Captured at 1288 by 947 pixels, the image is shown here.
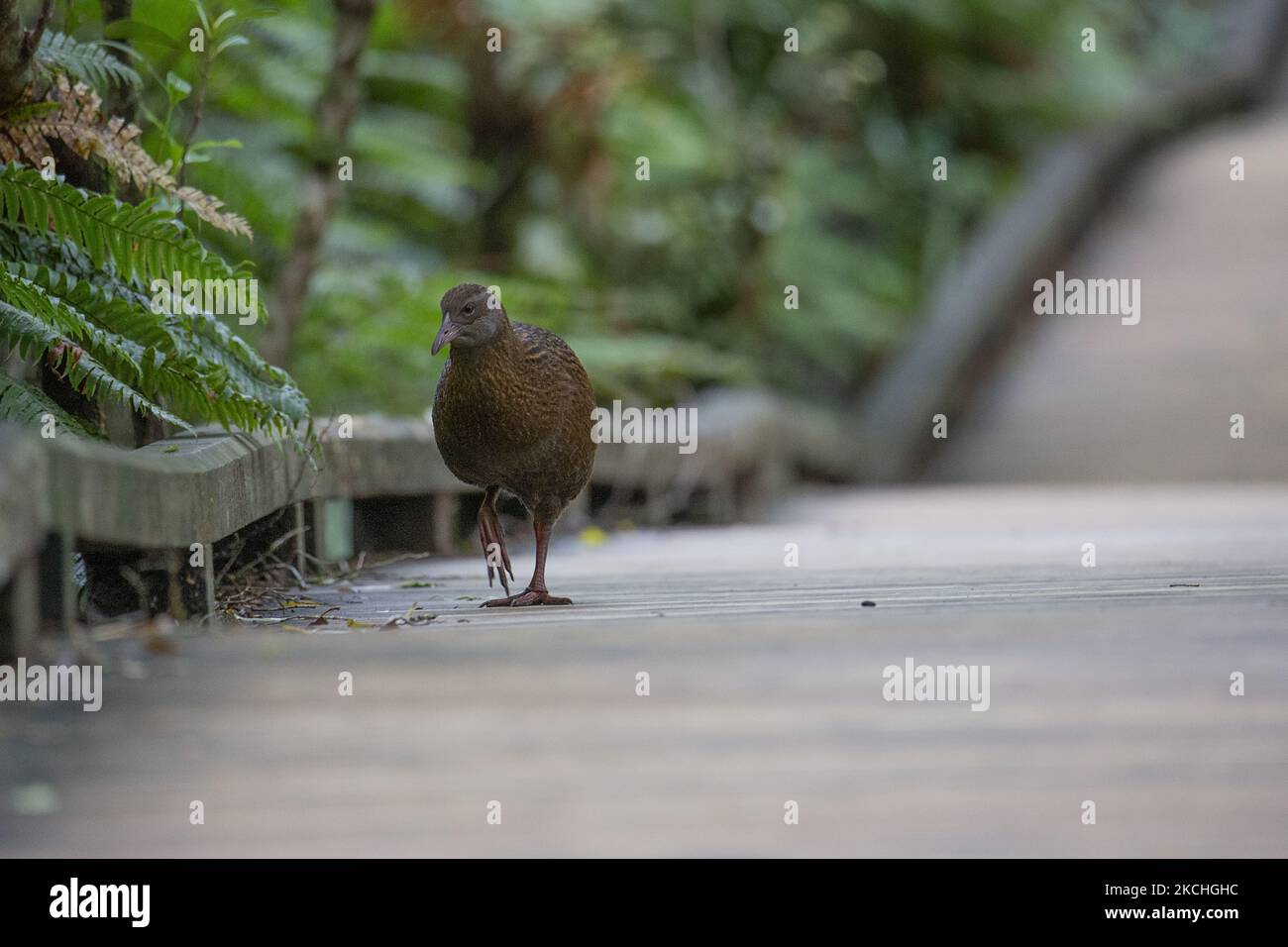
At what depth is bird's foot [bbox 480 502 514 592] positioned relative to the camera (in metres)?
4.57

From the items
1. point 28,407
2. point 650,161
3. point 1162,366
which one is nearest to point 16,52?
point 28,407

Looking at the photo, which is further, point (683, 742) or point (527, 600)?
point (527, 600)

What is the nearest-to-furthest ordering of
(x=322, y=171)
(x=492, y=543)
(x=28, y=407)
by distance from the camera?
(x=28, y=407), (x=492, y=543), (x=322, y=171)

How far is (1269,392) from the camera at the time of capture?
12.7m

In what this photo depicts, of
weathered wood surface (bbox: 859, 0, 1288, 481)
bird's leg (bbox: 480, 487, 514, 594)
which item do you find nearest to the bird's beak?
bird's leg (bbox: 480, 487, 514, 594)

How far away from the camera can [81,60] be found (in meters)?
4.11

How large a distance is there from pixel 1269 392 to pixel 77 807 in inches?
467

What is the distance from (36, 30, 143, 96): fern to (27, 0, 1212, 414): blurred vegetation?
38 centimetres

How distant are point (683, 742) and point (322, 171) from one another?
457 cm

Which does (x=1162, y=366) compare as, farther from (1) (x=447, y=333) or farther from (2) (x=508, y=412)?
(1) (x=447, y=333)

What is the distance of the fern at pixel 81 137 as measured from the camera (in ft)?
12.6
